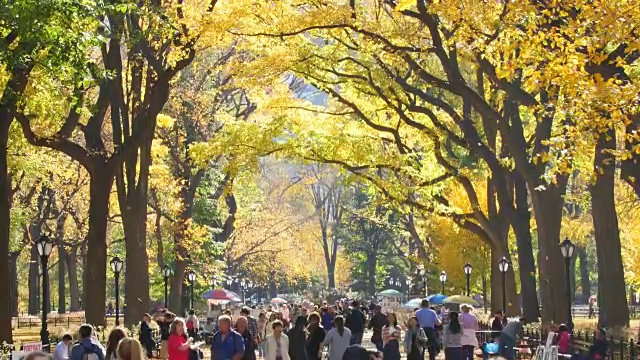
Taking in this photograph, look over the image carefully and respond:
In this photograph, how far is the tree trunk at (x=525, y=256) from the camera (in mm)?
34219

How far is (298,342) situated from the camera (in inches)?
813

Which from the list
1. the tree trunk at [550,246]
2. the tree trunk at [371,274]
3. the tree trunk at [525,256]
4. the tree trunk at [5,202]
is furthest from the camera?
the tree trunk at [371,274]

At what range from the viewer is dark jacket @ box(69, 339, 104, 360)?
14430 mm

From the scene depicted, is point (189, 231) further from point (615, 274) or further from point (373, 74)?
point (615, 274)

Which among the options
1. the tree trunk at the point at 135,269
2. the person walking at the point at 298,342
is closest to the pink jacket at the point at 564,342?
the person walking at the point at 298,342

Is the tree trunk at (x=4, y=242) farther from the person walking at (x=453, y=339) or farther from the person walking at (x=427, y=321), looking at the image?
the person walking at (x=453, y=339)

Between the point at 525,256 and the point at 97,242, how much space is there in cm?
1280

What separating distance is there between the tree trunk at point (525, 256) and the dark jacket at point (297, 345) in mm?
14827

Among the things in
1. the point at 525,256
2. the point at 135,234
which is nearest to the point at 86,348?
the point at 135,234

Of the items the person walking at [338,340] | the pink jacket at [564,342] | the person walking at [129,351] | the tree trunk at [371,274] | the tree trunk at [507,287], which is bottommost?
the pink jacket at [564,342]

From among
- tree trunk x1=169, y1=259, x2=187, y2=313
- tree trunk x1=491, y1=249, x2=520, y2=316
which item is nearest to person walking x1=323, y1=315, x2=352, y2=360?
tree trunk x1=491, y1=249, x2=520, y2=316

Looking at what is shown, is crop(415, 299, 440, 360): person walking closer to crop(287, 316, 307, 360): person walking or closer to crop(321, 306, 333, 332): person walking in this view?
crop(287, 316, 307, 360): person walking

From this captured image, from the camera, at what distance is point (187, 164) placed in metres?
50.6

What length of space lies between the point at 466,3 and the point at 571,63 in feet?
20.1
